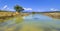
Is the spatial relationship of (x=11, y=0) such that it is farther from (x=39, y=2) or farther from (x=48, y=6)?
(x=48, y=6)

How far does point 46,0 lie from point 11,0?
4.06 ft

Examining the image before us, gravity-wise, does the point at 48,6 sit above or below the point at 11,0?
below

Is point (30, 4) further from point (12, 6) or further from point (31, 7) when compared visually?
point (12, 6)

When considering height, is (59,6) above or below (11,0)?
below

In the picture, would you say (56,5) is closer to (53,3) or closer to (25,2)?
(53,3)

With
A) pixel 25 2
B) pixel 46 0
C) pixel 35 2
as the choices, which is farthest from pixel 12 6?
pixel 46 0

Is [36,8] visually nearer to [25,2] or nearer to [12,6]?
[25,2]

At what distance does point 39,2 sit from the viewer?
3.70 metres

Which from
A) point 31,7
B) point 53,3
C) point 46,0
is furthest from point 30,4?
point 53,3

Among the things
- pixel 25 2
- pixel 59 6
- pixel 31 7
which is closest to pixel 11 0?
pixel 25 2

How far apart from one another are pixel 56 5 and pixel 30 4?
922mm

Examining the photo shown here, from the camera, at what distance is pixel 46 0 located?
3.71 metres

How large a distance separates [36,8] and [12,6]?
86 cm

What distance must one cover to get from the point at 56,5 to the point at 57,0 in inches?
7.2
